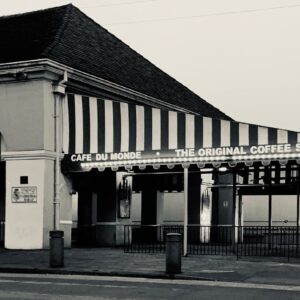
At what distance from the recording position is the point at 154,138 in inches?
823

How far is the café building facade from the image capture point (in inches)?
756

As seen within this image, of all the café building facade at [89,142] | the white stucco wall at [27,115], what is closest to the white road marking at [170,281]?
the café building facade at [89,142]

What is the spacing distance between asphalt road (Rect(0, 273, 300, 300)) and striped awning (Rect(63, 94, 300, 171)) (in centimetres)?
616

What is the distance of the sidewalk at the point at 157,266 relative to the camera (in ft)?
45.2

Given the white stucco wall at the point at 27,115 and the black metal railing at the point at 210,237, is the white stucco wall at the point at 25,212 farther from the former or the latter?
the black metal railing at the point at 210,237

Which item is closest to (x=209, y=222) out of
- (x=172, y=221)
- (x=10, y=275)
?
(x=172, y=221)

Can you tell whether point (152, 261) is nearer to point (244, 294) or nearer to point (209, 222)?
point (244, 294)

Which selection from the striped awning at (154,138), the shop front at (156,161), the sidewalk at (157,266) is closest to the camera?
the sidewalk at (157,266)

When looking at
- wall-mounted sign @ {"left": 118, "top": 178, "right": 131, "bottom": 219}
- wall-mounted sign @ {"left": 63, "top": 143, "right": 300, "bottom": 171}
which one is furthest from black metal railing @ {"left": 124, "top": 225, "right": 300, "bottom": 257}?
wall-mounted sign @ {"left": 63, "top": 143, "right": 300, "bottom": 171}

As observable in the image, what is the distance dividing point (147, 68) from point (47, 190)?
1271 centimetres

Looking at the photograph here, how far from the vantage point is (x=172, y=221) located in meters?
34.2

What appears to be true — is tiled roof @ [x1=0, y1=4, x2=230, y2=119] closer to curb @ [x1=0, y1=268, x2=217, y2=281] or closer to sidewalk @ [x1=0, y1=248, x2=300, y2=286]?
sidewalk @ [x1=0, y1=248, x2=300, y2=286]

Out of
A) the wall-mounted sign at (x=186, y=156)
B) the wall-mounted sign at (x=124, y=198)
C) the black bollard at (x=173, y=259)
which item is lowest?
the black bollard at (x=173, y=259)

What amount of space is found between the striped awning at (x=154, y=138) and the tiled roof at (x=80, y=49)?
218 centimetres
